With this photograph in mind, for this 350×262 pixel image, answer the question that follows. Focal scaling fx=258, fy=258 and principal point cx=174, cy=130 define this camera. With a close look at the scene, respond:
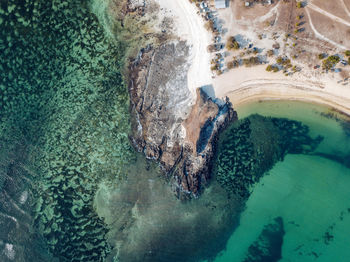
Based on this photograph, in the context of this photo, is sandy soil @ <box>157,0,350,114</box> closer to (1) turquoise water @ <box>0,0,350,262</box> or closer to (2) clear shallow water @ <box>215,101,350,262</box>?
(2) clear shallow water @ <box>215,101,350,262</box>

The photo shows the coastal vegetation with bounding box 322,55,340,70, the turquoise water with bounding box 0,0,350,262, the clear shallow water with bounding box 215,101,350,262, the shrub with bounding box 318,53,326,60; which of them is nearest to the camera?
the coastal vegetation with bounding box 322,55,340,70

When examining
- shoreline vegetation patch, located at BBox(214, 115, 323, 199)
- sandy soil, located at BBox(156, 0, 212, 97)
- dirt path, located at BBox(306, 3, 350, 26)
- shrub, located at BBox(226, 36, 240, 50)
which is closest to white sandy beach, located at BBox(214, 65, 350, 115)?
sandy soil, located at BBox(156, 0, 212, 97)

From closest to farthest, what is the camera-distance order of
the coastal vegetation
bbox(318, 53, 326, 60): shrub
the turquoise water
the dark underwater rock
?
1. the coastal vegetation
2. bbox(318, 53, 326, 60): shrub
3. the dark underwater rock
4. the turquoise water

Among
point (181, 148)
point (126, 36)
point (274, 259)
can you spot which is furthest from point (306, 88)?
point (126, 36)

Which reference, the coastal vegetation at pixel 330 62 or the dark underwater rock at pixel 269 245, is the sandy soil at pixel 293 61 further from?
the dark underwater rock at pixel 269 245

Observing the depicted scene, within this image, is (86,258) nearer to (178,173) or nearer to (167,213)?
(167,213)

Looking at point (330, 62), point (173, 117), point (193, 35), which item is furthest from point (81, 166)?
point (330, 62)

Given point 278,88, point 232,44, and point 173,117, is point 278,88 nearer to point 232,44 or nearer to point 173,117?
point 232,44

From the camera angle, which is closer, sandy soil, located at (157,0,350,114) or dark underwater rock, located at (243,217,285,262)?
sandy soil, located at (157,0,350,114)
